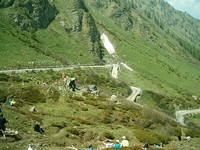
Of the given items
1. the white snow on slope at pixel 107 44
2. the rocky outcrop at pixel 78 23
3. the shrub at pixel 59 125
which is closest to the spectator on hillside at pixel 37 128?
the shrub at pixel 59 125

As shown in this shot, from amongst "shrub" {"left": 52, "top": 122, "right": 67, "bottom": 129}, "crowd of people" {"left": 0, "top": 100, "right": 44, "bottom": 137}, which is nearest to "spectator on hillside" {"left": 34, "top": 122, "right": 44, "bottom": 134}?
"crowd of people" {"left": 0, "top": 100, "right": 44, "bottom": 137}

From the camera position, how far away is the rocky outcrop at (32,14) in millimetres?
108812

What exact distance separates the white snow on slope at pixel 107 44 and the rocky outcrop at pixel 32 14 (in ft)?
176

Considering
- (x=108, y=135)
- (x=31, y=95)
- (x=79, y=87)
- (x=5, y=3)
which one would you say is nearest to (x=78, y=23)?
(x=5, y=3)

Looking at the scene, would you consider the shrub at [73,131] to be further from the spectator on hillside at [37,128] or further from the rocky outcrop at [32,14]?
the rocky outcrop at [32,14]

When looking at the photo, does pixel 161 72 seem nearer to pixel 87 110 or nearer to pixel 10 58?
pixel 10 58

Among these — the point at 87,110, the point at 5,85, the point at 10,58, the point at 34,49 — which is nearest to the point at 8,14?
the point at 34,49

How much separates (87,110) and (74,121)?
9.49m

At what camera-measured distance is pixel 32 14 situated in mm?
118562

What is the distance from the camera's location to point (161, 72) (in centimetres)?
16162

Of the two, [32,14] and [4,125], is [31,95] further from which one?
[32,14]

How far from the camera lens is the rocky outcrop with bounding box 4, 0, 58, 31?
10881 cm

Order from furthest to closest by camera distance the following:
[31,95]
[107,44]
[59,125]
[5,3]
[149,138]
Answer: [107,44] < [5,3] < [31,95] < [149,138] < [59,125]

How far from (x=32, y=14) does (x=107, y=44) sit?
240 feet
